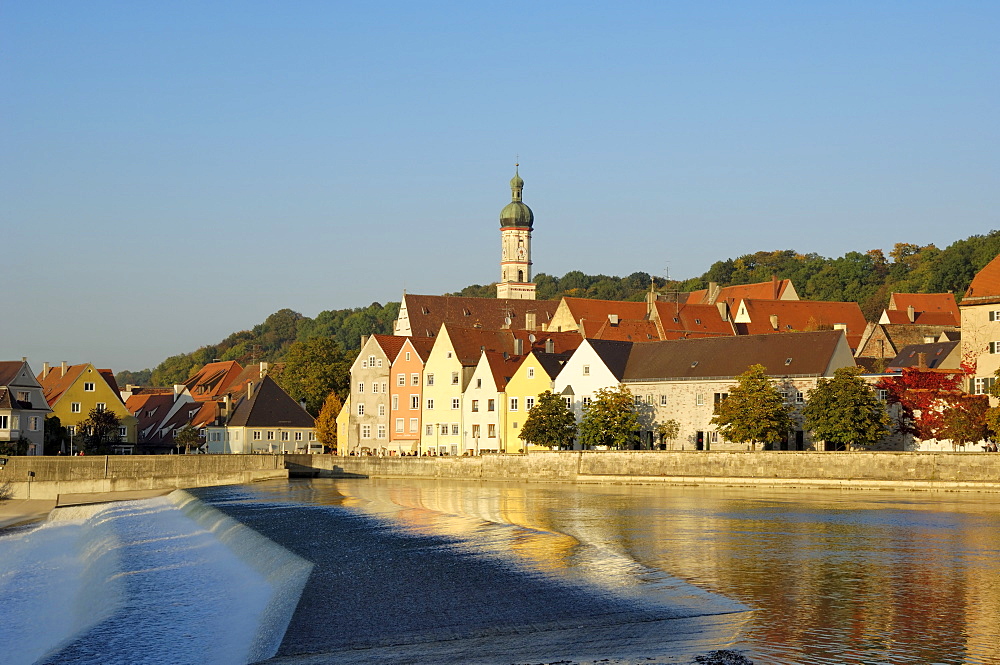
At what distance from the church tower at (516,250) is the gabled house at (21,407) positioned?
96669mm

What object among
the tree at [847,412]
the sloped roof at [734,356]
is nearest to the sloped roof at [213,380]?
the sloped roof at [734,356]

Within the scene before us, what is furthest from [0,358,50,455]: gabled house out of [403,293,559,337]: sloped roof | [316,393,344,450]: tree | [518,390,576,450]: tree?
[403,293,559,337]: sloped roof

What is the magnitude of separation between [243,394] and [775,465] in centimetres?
5762

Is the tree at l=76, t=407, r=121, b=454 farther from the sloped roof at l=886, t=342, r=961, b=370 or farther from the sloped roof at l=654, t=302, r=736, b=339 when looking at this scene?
the sloped roof at l=886, t=342, r=961, b=370

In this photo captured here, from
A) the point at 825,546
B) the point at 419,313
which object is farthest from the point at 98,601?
the point at 419,313

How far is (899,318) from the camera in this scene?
11275 cm

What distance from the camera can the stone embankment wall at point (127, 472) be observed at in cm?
6744

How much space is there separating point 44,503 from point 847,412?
43285 millimetres

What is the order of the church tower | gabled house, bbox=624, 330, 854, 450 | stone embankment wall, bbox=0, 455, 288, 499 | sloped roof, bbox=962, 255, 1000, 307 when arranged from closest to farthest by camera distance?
sloped roof, bbox=962, 255, 1000, 307 → stone embankment wall, bbox=0, 455, 288, 499 → gabled house, bbox=624, 330, 854, 450 → the church tower

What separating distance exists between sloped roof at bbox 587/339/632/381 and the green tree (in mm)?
28871

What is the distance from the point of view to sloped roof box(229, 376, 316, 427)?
91938mm

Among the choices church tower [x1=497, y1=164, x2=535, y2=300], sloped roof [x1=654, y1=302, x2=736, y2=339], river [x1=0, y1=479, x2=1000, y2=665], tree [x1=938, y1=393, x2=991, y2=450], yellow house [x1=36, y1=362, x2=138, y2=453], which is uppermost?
church tower [x1=497, y1=164, x2=535, y2=300]

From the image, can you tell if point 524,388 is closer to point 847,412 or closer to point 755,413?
point 755,413

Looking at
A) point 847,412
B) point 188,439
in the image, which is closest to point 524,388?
point 847,412
